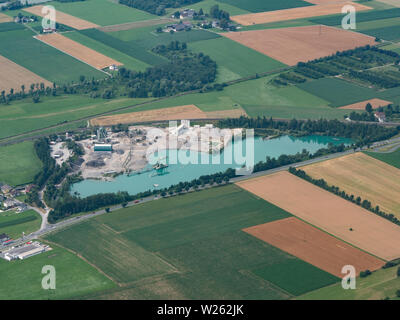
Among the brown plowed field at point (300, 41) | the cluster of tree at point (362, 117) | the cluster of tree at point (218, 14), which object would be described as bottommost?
the cluster of tree at point (362, 117)

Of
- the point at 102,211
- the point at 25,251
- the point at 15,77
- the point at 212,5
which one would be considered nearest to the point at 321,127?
the point at 102,211

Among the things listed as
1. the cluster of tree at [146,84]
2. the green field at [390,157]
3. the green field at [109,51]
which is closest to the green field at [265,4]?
the cluster of tree at [146,84]

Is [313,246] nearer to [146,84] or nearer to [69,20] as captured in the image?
[146,84]

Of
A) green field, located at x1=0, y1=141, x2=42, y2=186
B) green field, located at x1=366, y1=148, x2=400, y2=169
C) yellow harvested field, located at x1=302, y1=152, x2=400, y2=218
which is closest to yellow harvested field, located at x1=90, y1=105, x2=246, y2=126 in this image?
green field, located at x1=0, y1=141, x2=42, y2=186

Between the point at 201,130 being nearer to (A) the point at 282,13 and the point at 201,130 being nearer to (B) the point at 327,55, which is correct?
(B) the point at 327,55

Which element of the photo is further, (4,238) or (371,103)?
(371,103)

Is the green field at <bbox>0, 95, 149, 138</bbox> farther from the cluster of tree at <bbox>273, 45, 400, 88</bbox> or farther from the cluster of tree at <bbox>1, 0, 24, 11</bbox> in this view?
the cluster of tree at <bbox>1, 0, 24, 11</bbox>

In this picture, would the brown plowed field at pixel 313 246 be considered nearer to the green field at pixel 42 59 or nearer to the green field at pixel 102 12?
the green field at pixel 42 59
